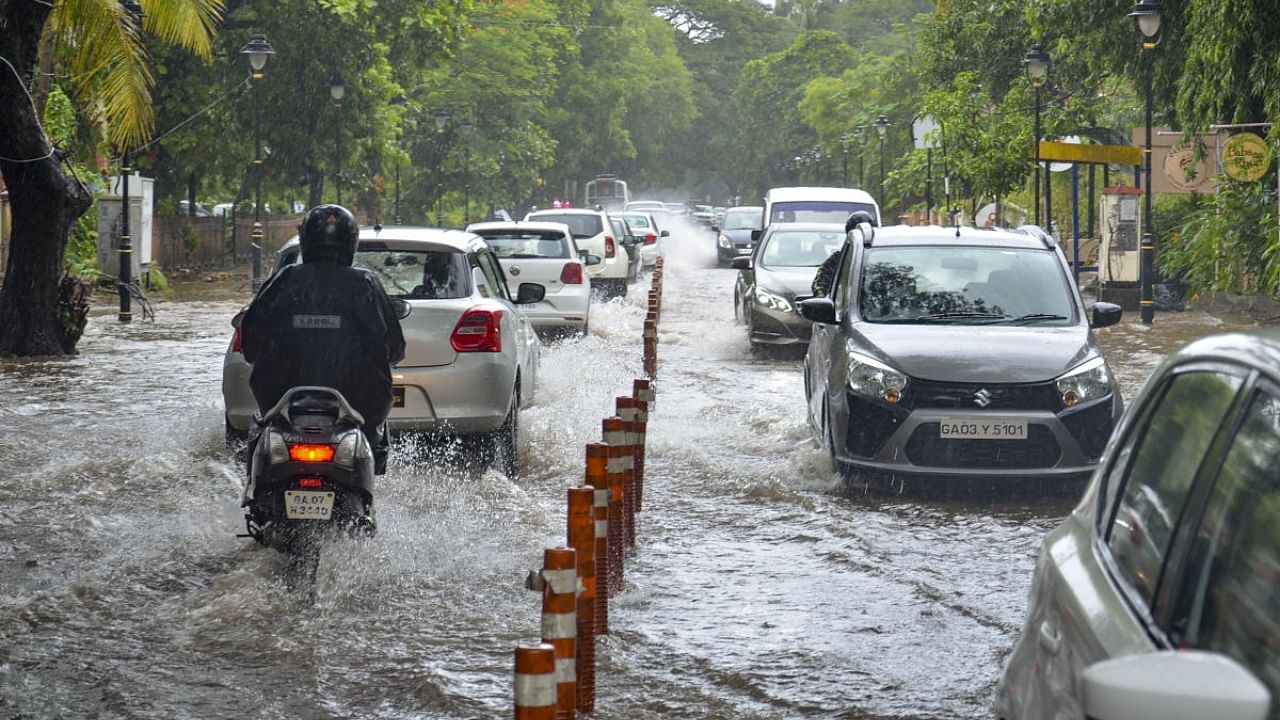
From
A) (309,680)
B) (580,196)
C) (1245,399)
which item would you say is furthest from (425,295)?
(580,196)

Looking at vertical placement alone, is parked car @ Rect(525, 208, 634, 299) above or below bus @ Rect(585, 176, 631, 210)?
below

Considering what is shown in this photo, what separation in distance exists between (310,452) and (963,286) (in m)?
5.88

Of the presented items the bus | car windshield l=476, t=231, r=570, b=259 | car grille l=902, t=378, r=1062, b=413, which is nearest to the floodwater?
car grille l=902, t=378, r=1062, b=413

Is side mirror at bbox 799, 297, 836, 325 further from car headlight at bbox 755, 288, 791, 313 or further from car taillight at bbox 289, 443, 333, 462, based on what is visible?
car headlight at bbox 755, 288, 791, 313

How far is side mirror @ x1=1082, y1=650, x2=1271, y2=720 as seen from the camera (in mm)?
2107

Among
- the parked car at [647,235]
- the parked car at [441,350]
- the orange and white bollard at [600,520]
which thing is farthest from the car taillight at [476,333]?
the parked car at [647,235]

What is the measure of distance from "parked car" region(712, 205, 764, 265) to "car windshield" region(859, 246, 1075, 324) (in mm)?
36011

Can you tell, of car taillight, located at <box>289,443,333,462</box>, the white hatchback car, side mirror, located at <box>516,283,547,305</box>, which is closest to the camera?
car taillight, located at <box>289,443,333,462</box>

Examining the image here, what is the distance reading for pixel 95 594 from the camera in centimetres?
830

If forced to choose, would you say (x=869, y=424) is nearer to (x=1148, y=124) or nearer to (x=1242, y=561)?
(x=1242, y=561)

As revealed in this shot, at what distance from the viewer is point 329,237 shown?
785 centimetres

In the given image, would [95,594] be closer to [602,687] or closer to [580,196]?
[602,687]

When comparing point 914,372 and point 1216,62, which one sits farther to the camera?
point 1216,62

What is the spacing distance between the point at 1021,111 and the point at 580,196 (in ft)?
225
